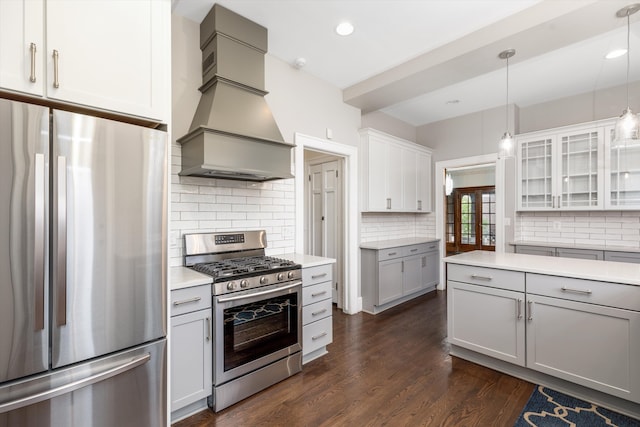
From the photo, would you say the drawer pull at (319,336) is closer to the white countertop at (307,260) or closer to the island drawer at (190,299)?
the white countertop at (307,260)

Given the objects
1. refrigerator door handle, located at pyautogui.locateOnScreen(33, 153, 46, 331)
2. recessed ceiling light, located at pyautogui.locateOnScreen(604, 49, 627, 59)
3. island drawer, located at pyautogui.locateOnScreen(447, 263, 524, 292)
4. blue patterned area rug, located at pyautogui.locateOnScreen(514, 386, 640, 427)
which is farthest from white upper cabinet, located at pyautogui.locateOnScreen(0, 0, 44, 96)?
recessed ceiling light, located at pyautogui.locateOnScreen(604, 49, 627, 59)

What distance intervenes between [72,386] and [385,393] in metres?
1.89

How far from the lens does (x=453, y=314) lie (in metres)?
2.70

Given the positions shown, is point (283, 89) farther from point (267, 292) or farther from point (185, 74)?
point (267, 292)

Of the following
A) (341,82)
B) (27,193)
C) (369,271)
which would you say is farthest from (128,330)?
(341,82)

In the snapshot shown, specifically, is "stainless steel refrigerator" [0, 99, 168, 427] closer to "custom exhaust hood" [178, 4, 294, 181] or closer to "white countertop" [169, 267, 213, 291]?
"white countertop" [169, 267, 213, 291]

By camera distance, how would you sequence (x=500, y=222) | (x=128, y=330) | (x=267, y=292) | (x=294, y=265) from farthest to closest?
(x=500, y=222) < (x=294, y=265) < (x=267, y=292) < (x=128, y=330)

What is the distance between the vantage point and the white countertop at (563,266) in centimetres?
197

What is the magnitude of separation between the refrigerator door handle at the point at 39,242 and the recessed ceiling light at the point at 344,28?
2327 mm

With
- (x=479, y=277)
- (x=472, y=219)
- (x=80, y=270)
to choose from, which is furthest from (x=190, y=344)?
(x=472, y=219)

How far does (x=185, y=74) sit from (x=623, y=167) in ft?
16.3

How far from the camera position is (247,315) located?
2.19 metres

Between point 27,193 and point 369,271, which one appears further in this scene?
point 369,271

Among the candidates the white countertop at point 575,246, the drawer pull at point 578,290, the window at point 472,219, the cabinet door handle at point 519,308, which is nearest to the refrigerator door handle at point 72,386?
the cabinet door handle at point 519,308
